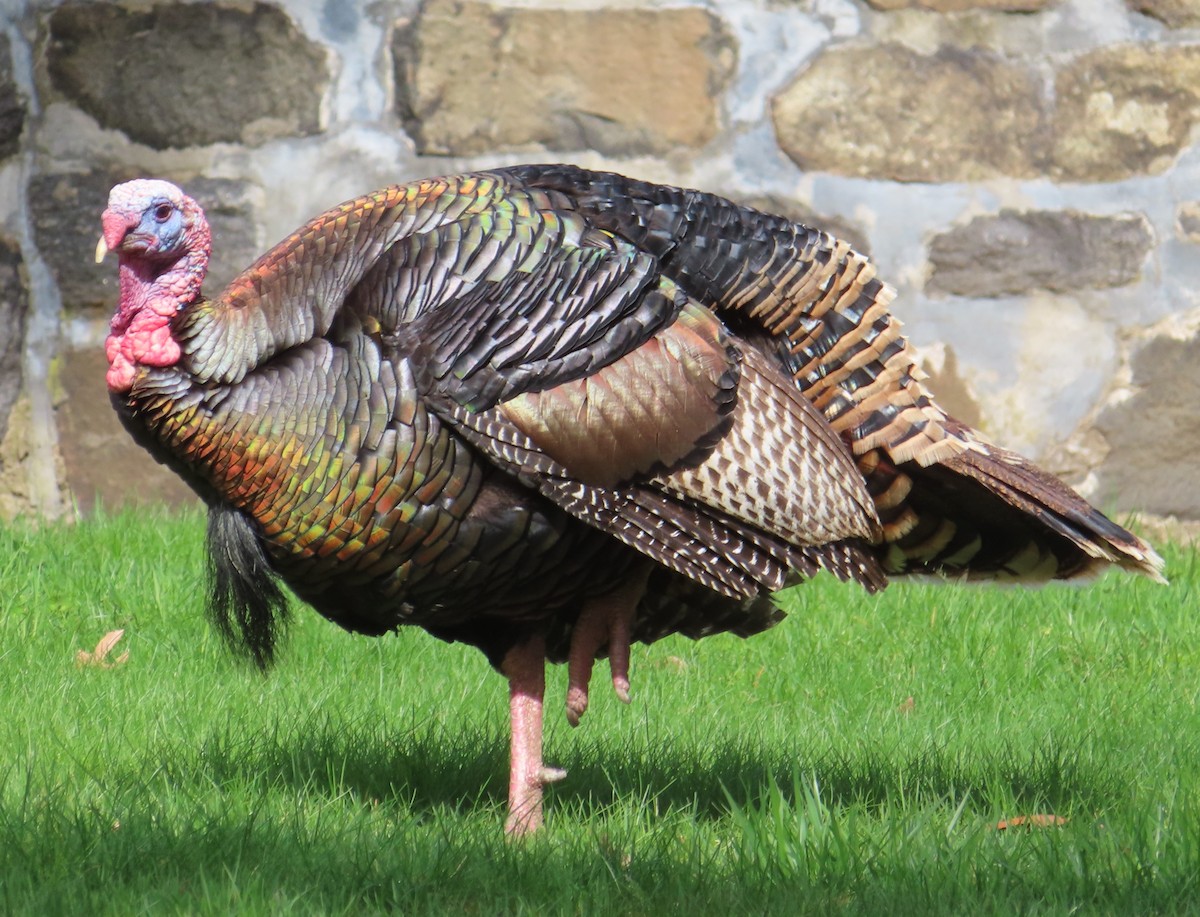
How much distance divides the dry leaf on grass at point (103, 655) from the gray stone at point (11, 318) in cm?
154

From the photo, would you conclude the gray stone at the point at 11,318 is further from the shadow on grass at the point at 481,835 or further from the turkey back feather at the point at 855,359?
the turkey back feather at the point at 855,359

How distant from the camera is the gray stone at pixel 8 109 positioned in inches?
227

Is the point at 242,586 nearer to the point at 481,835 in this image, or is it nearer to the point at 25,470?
the point at 481,835

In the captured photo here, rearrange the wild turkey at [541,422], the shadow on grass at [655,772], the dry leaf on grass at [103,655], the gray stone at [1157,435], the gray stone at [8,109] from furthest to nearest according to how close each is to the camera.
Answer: the gray stone at [1157,435] → the gray stone at [8,109] → the dry leaf on grass at [103,655] → the shadow on grass at [655,772] → the wild turkey at [541,422]

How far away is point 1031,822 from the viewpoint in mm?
3463

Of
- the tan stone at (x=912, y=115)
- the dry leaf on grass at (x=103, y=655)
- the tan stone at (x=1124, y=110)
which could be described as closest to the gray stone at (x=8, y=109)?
the dry leaf on grass at (x=103, y=655)

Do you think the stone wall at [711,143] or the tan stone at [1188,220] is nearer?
the stone wall at [711,143]

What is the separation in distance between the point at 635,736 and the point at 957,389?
2.42m

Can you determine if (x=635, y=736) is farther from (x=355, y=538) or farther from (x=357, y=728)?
(x=355, y=538)

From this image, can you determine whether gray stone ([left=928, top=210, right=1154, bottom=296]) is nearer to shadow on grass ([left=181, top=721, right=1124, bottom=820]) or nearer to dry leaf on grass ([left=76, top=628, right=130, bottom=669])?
shadow on grass ([left=181, top=721, right=1124, bottom=820])

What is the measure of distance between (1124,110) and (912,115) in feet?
2.47

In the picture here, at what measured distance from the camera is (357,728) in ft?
13.3

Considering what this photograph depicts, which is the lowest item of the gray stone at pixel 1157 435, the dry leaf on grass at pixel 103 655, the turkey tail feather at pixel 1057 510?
the dry leaf on grass at pixel 103 655

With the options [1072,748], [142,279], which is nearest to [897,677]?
[1072,748]
